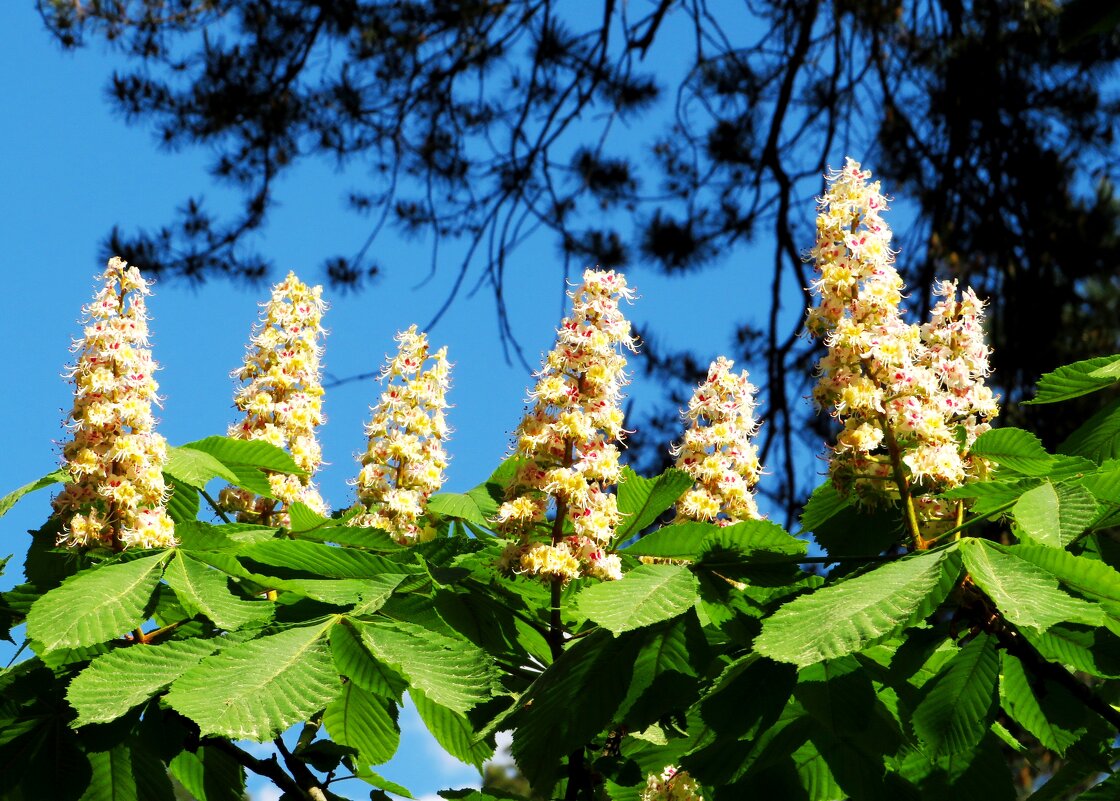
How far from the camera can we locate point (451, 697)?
1.57m

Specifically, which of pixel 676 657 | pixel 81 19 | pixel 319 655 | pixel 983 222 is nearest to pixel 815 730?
pixel 676 657

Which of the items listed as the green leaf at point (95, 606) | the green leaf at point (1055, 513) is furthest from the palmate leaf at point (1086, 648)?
the green leaf at point (95, 606)

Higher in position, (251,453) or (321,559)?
(251,453)

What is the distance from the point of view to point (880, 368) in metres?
1.96

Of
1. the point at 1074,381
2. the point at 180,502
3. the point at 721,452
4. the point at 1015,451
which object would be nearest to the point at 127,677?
the point at 180,502

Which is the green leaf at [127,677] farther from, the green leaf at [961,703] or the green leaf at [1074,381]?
the green leaf at [1074,381]

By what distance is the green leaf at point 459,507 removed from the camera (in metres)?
2.38

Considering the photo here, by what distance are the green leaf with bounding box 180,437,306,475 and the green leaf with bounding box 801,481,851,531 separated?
2.90 ft

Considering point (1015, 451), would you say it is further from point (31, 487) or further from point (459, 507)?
point (31, 487)

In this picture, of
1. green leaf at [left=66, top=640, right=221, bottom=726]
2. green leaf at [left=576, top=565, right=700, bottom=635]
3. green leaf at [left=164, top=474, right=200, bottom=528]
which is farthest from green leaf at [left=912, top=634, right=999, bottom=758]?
green leaf at [left=164, top=474, right=200, bottom=528]

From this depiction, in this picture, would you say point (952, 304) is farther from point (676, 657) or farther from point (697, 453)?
point (676, 657)

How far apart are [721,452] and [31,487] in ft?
3.88

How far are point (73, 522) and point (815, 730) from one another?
1.20 meters

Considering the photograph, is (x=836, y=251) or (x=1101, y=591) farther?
(x=836, y=251)
